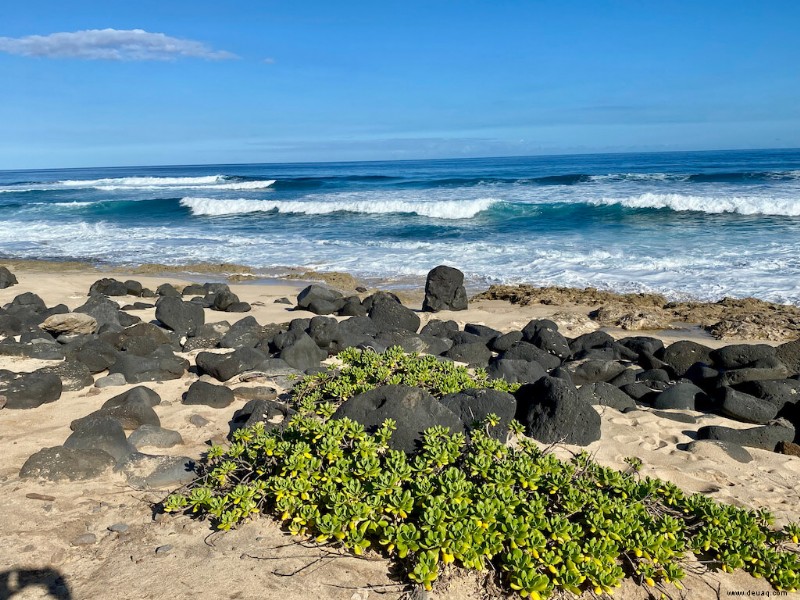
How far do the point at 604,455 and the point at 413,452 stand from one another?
1.56 meters

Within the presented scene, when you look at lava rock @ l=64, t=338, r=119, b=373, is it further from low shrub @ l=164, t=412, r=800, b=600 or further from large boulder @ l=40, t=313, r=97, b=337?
low shrub @ l=164, t=412, r=800, b=600

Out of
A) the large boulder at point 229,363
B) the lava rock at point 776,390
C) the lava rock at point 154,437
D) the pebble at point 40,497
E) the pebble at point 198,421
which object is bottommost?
the lava rock at point 776,390

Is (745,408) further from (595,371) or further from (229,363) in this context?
(229,363)

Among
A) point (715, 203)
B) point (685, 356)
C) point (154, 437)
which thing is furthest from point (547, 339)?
point (715, 203)

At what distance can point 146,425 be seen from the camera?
489cm

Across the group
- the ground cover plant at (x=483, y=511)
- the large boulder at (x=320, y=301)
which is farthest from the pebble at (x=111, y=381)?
the large boulder at (x=320, y=301)

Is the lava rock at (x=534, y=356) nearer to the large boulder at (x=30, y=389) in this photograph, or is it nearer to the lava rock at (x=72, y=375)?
the lava rock at (x=72, y=375)

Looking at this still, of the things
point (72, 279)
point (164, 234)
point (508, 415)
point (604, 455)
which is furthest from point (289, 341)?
point (164, 234)

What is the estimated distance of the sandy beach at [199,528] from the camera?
9.71ft

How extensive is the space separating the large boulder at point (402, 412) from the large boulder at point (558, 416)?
764mm

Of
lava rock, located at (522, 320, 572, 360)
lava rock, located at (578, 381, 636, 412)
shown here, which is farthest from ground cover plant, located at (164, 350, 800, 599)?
lava rock, located at (522, 320, 572, 360)

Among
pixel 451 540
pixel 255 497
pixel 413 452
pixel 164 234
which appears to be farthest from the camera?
pixel 164 234

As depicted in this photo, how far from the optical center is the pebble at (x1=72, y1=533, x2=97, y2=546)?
10.9 ft

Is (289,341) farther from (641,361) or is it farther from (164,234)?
(164,234)
